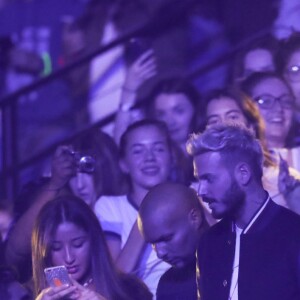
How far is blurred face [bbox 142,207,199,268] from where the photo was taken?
5.05 meters

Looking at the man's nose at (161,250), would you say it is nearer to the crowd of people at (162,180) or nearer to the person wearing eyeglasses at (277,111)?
the crowd of people at (162,180)

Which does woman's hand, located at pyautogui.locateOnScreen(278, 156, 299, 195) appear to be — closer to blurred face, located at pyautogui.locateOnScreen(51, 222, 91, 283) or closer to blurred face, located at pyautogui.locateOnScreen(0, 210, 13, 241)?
blurred face, located at pyautogui.locateOnScreen(51, 222, 91, 283)

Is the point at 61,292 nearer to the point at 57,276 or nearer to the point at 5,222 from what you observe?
the point at 57,276

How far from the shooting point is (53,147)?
7.43 meters

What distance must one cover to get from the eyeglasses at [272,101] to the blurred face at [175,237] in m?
1.25

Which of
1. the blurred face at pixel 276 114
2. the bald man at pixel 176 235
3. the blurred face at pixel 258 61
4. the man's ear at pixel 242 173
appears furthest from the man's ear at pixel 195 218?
the blurred face at pixel 258 61

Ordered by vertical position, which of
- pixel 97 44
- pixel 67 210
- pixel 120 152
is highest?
pixel 97 44

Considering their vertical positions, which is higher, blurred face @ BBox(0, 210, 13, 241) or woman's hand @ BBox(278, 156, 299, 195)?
blurred face @ BBox(0, 210, 13, 241)

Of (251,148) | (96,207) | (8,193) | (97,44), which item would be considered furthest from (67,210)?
(97,44)

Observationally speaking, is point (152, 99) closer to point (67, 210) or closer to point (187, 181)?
point (187, 181)

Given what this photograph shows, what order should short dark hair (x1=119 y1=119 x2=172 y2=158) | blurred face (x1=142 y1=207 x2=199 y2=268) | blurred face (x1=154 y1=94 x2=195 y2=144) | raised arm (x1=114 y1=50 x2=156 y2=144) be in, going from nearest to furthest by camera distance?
blurred face (x1=142 y1=207 x2=199 y2=268) → short dark hair (x1=119 y1=119 x2=172 y2=158) → blurred face (x1=154 y1=94 x2=195 y2=144) → raised arm (x1=114 y1=50 x2=156 y2=144)

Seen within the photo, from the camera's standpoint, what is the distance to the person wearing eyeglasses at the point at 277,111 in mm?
6051

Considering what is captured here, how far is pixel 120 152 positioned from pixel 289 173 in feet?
3.20

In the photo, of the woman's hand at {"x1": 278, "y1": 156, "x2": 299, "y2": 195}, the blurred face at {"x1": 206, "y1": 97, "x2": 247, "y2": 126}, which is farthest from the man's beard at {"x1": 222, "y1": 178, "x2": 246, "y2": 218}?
the blurred face at {"x1": 206, "y1": 97, "x2": 247, "y2": 126}
